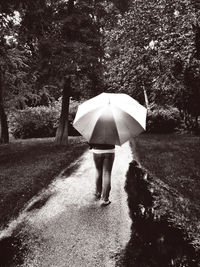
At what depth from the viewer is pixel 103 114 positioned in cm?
579

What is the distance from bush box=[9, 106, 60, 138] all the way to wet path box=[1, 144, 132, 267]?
696 inches

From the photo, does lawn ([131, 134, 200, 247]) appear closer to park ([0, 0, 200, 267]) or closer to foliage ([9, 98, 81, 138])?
park ([0, 0, 200, 267])

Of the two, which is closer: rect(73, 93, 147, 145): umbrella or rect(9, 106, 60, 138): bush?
rect(73, 93, 147, 145): umbrella

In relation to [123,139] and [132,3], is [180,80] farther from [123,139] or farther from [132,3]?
[123,139]

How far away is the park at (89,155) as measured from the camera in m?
4.85

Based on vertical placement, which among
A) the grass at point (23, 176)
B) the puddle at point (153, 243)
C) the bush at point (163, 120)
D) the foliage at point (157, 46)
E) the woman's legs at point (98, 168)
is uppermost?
the foliage at point (157, 46)

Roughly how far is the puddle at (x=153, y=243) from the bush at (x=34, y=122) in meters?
19.3

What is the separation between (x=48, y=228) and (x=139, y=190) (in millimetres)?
2865

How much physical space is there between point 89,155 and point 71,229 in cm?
816

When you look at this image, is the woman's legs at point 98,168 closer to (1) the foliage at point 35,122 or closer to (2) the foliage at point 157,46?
(2) the foliage at point 157,46

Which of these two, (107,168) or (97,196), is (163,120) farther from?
(107,168)

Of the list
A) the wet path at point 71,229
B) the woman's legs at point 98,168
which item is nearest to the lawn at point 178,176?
the wet path at point 71,229

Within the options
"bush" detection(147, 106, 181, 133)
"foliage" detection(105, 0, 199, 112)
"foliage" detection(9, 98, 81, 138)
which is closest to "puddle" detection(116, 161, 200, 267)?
"foliage" detection(105, 0, 199, 112)

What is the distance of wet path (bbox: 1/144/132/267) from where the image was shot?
4.44 meters
